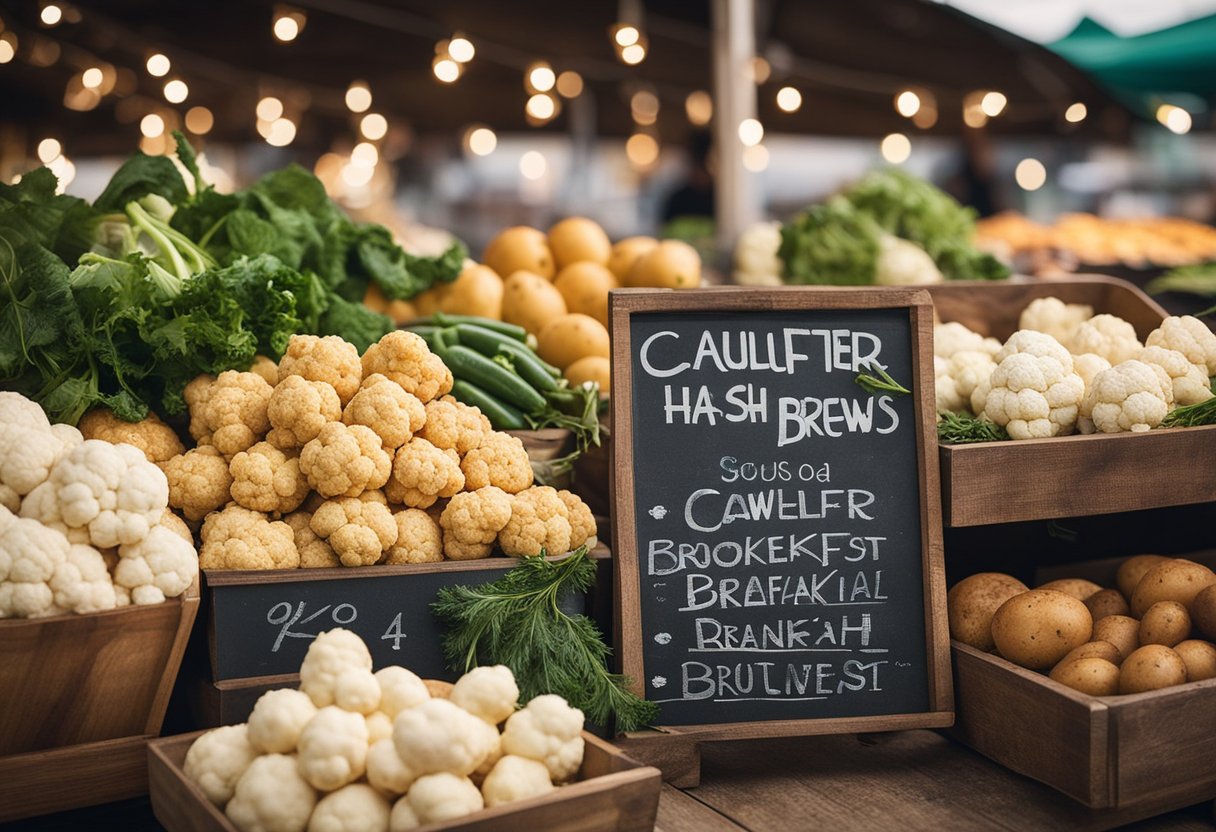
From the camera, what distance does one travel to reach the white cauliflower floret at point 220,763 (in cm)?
190

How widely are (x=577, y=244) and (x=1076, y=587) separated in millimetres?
2059

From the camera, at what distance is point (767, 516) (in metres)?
2.57

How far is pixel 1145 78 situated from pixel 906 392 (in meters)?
4.08

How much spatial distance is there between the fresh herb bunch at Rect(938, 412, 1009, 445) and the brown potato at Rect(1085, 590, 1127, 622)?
501 mm

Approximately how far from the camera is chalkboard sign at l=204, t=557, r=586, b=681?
2367 millimetres

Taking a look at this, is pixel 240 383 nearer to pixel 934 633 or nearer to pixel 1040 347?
pixel 934 633

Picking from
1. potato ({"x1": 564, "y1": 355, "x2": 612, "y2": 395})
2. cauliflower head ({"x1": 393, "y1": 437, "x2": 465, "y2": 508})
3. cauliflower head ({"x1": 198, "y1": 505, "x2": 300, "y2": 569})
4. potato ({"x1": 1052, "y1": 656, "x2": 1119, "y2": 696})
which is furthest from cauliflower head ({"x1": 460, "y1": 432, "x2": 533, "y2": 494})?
potato ({"x1": 1052, "y1": 656, "x2": 1119, "y2": 696})

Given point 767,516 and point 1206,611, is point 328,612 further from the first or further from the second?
point 1206,611

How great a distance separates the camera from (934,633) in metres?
2.59

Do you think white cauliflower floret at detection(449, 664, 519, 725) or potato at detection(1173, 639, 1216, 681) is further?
potato at detection(1173, 639, 1216, 681)

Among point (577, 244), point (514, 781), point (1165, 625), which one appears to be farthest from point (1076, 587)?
point (577, 244)

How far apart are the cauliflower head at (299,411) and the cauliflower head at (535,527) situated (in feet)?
1.54

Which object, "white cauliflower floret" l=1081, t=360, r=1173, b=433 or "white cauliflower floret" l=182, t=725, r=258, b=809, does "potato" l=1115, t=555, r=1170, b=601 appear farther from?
"white cauliflower floret" l=182, t=725, r=258, b=809

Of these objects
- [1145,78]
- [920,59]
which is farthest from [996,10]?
[920,59]
